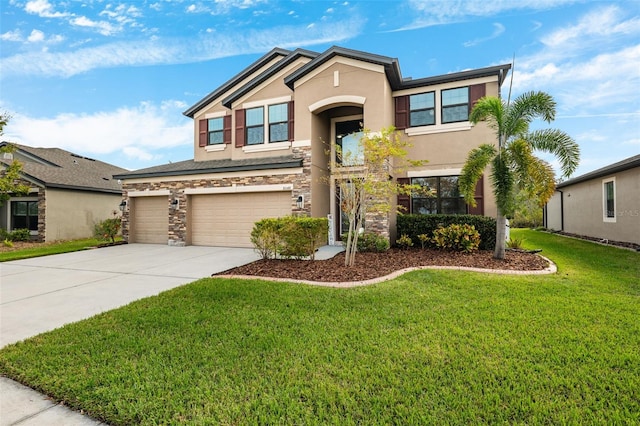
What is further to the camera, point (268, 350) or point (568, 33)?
point (568, 33)

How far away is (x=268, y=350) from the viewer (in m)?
3.62

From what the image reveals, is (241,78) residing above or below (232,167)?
above

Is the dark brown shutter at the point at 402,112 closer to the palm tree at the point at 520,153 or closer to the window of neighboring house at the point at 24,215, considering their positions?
the palm tree at the point at 520,153

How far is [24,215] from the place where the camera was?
17.5 metres

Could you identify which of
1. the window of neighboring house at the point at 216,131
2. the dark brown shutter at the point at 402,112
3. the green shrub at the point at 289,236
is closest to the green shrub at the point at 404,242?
the green shrub at the point at 289,236

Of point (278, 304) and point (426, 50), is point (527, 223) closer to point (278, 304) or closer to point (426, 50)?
point (426, 50)

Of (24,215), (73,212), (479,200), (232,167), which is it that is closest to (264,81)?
(232,167)

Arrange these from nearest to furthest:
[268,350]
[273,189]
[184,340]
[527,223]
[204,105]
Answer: [268,350], [184,340], [273,189], [204,105], [527,223]

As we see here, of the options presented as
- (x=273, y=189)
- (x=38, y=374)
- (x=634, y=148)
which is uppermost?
(x=634, y=148)

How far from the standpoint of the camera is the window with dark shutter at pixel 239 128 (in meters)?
14.7

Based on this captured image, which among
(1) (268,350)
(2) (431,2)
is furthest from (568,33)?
(1) (268,350)

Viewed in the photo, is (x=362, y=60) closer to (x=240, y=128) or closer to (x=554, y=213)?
(x=240, y=128)

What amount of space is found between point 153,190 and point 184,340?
1256 cm

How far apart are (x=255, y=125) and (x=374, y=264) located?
9.33 m
